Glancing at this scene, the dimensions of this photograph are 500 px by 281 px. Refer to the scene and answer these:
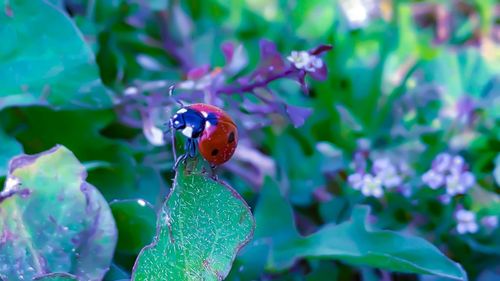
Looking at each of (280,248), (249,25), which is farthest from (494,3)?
(280,248)

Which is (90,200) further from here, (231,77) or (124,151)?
(231,77)

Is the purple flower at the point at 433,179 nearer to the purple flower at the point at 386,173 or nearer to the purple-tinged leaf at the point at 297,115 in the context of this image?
the purple flower at the point at 386,173

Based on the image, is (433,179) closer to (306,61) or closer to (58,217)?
(306,61)

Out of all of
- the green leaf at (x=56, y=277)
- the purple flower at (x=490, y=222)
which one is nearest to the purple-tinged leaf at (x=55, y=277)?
the green leaf at (x=56, y=277)

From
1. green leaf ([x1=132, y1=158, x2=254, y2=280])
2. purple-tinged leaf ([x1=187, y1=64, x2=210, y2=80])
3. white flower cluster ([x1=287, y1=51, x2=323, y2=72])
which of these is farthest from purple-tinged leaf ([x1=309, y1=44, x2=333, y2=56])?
green leaf ([x1=132, y1=158, x2=254, y2=280])

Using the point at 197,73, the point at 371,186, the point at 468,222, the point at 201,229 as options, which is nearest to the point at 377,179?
the point at 371,186
